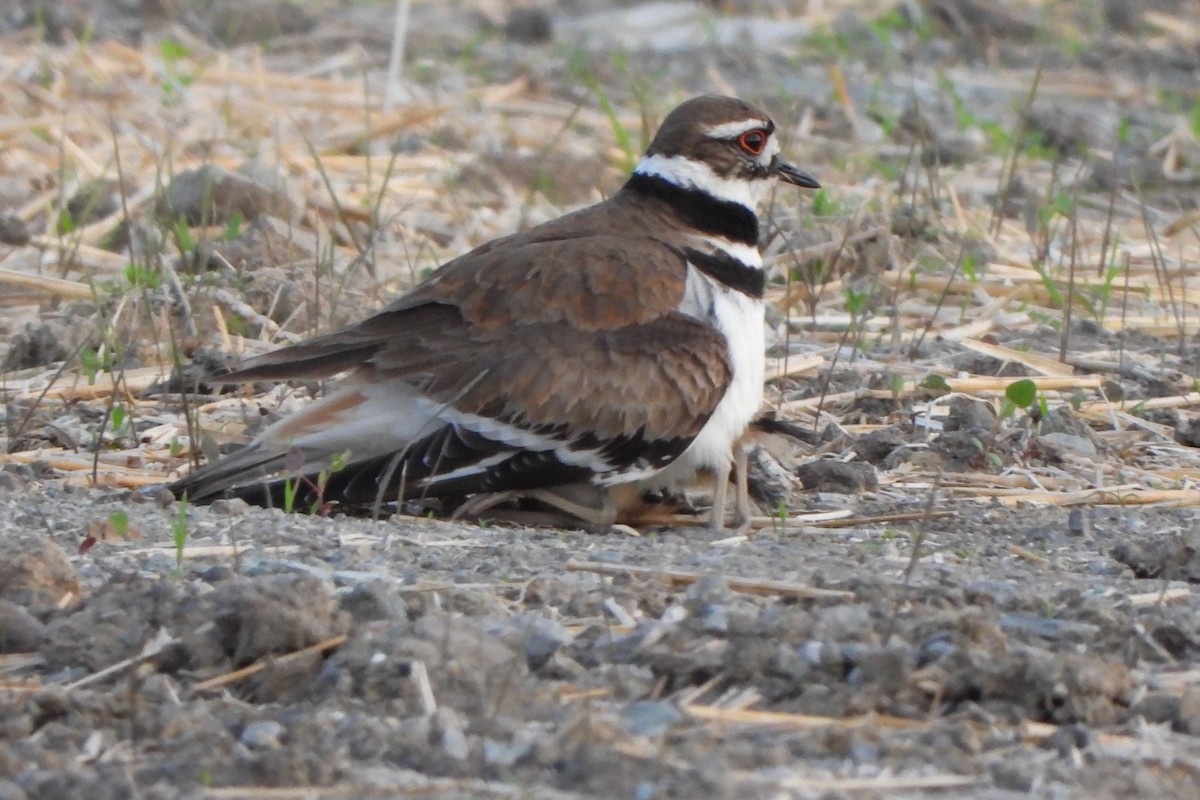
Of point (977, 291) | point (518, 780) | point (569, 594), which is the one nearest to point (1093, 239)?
point (977, 291)

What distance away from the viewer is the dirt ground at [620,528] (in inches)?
120

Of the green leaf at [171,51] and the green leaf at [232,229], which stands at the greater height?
the green leaf at [171,51]

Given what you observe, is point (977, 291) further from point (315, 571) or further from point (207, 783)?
point (207, 783)

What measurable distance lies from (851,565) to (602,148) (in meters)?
5.33

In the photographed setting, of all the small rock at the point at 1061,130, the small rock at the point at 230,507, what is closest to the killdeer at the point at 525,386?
the small rock at the point at 230,507

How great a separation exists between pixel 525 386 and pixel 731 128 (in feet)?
3.81

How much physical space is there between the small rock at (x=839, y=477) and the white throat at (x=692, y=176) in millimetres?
730

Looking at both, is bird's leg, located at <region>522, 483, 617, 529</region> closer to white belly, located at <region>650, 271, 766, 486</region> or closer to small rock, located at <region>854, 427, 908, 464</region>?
white belly, located at <region>650, 271, 766, 486</region>

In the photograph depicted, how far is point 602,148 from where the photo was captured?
916cm

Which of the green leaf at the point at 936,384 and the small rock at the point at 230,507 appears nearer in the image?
the small rock at the point at 230,507

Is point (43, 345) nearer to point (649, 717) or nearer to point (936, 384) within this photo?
point (936, 384)

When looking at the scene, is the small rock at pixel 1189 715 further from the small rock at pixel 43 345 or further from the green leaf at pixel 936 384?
the small rock at pixel 43 345

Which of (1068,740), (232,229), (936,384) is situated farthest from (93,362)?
(1068,740)

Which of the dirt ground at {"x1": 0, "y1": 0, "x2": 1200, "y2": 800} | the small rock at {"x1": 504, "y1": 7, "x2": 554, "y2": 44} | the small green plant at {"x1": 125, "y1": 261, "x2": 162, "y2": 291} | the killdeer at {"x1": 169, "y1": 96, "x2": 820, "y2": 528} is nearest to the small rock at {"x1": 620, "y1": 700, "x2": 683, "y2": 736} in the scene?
the dirt ground at {"x1": 0, "y1": 0, "x2": 1200, "y2": 800}
